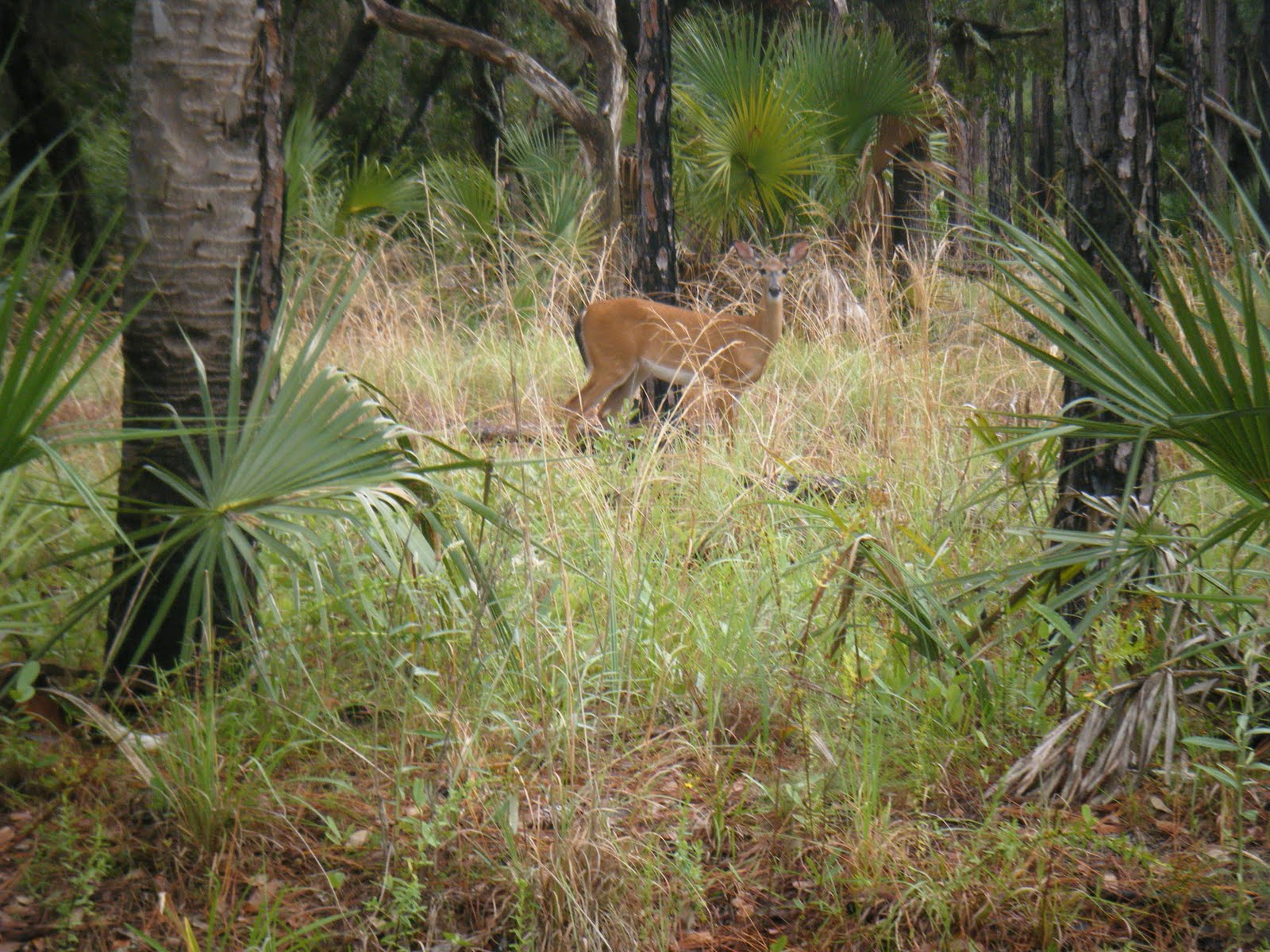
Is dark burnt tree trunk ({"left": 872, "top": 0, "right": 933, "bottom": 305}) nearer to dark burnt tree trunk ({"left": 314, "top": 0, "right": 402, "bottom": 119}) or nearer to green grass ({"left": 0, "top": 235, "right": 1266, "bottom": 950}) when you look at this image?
dark burnt tree trunk ({"left": 314, "top": 0, "right": 402, "bottom": 119})

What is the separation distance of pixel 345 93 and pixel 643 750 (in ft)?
54.0

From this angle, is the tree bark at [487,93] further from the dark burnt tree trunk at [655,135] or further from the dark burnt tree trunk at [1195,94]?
the dark burnt tree trunk at [655,135]

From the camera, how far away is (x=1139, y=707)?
279 centimetres

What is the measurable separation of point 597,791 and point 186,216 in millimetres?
1966

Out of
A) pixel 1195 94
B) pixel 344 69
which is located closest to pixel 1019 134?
pixel 1195 94

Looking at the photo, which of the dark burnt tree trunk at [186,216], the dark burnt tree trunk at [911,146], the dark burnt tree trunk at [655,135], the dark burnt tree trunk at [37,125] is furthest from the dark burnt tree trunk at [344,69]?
the dark burnt tree trunk at [186,216]

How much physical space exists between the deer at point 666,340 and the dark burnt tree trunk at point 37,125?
4.96 m

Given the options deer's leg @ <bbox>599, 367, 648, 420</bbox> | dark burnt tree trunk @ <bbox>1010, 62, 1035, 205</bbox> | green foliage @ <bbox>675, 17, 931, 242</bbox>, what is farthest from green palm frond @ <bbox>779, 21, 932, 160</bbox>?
dark burnt tree trunk @ <bbox>1010, 62, 1035, 205</bbox>

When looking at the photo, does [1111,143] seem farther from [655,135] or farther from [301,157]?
[301,157]

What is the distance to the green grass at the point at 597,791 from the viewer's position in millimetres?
2572

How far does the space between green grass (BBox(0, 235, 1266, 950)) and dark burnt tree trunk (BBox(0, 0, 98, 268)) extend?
7.59 metres

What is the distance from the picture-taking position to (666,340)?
7301mm

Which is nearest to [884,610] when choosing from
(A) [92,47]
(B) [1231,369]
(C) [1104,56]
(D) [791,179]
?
(B) [1231,369]

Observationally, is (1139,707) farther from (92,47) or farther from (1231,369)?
(92,47)
